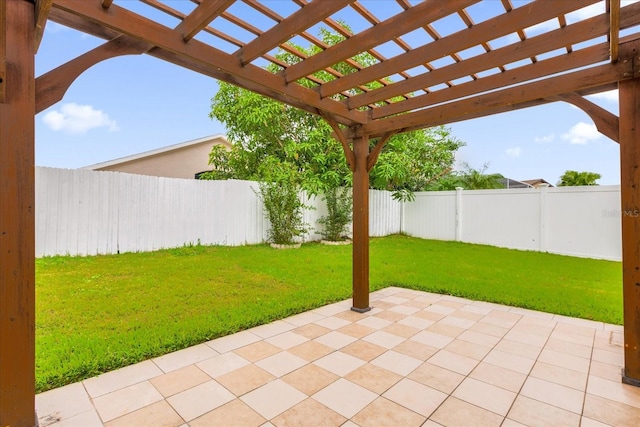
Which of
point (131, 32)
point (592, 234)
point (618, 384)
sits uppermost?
point (131, 32)

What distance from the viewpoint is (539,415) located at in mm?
1899

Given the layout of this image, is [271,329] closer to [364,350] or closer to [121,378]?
[364,350]

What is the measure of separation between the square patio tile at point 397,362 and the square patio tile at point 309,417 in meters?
0.70

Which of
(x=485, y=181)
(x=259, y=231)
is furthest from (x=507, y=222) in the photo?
(x=259, y=231)

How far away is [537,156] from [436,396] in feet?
58.4

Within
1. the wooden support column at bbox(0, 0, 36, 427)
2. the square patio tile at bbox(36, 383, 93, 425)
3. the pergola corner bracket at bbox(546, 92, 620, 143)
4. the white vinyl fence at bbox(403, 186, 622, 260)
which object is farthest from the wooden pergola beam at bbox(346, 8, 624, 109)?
the white vinyl fence at bbox(403, 186, 622, 260)

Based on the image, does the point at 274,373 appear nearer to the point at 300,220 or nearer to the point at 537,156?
the point at 300,220

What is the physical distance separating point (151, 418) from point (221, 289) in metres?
2.74

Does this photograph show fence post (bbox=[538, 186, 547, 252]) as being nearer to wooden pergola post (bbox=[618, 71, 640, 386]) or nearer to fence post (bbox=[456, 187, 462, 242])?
fence post (bbox=[456, 187, 462, 242])

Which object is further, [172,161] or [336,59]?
[172,161]

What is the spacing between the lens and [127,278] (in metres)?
4.85

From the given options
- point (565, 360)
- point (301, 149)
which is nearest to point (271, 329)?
point (565, 360)

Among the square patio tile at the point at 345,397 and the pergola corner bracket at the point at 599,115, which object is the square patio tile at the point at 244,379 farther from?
the pergola corner bracket at the point at 599,115

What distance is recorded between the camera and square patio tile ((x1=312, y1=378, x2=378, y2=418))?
6.35ft
